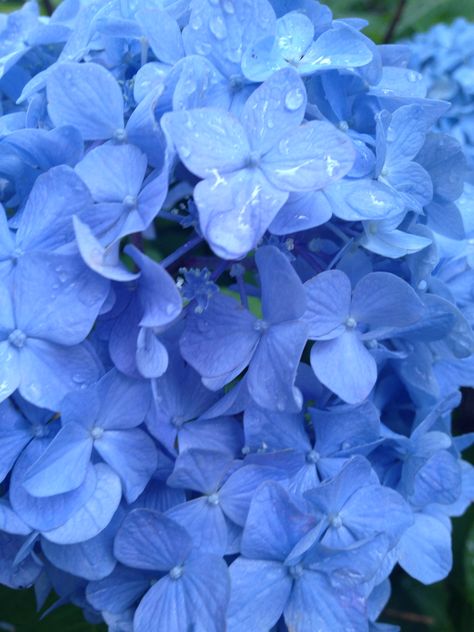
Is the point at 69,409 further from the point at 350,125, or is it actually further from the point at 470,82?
the point at 470,82

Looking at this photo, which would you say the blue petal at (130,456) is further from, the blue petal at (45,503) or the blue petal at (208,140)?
the blue petal at (208,140)

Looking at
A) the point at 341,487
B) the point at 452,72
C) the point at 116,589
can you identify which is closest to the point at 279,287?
the point at 341,487

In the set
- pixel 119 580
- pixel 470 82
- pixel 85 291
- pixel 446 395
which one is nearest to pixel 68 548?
pixel 119 580

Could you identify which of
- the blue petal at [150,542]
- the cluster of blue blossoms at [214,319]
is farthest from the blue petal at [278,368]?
the blue petal at [150,542]

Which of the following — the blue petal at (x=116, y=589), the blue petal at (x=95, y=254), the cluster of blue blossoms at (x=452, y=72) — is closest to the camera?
the blue petal at (x=95, y=254)

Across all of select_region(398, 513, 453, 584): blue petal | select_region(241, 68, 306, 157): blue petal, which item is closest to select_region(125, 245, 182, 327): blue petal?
select_region(241, 68, 306, 157): blue petal

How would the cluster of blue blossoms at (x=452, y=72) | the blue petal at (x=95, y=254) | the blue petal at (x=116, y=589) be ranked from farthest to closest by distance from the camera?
the cluster of blue blossoms at (x=452, y=72)
the blue petal at (x=116, y=589)
the blue petal at (x=95, y=254)

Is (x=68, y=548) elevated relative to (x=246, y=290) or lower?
lower

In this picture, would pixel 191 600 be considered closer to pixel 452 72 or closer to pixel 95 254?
pixel 95 254
